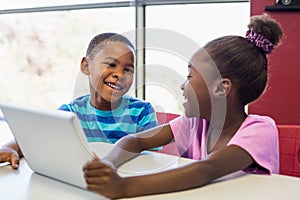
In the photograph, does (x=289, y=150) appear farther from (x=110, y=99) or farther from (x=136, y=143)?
(x=110, y=99)

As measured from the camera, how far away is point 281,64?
6.59 feet

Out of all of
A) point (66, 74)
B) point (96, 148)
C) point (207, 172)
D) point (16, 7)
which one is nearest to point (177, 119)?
point (96, 148)

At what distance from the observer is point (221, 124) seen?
118 cm

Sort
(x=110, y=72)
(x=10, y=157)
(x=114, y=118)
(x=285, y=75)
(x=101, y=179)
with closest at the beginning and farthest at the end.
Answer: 1. (x=101, y=179)
2. (x=10, y=157)
3. (x=110, y=72)
4. (x=114, y=118)
5. (x=285, y=75)

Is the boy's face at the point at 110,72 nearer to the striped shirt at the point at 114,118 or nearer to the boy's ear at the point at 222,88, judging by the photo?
the striped shirt at the point at 114,118

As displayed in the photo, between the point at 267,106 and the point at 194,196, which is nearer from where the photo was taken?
the point at 194,196

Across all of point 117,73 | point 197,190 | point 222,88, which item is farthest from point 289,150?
point 117,73

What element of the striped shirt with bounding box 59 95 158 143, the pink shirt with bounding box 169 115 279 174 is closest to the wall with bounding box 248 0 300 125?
the striped shirt with bounding box 59 95 158 143

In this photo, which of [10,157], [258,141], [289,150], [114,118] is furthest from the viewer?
[114,118]

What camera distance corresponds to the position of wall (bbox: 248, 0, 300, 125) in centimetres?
195

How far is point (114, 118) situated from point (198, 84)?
1.63 ft

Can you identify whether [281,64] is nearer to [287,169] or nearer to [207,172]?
[287,169]

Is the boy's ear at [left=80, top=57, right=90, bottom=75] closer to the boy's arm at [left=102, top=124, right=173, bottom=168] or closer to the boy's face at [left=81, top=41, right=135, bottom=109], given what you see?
the boy's face at [left=81, top=41, right=135, bottom=109]

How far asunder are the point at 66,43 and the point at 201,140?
2101 mm
